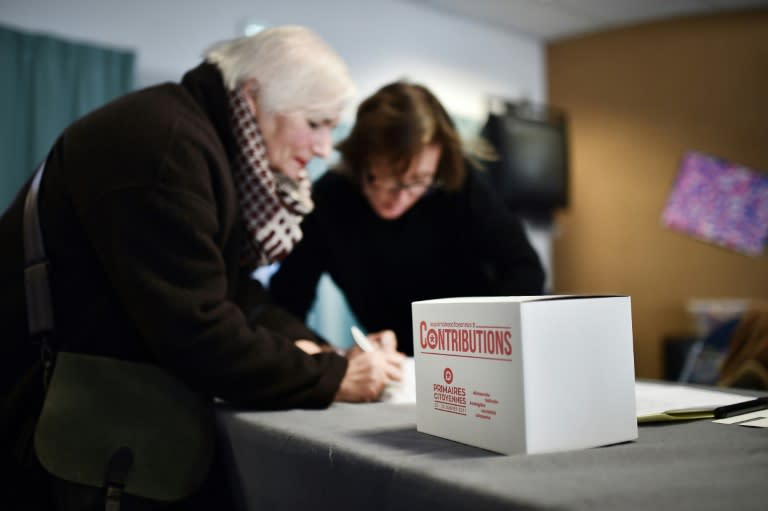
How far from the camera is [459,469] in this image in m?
0.59

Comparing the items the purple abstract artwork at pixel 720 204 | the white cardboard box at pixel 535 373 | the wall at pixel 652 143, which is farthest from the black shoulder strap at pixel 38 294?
the purple abstract artwork at pixel 720 204

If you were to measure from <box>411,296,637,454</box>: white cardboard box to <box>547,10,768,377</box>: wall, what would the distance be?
4.19 metres

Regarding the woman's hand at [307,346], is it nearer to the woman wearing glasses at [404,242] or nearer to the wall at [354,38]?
the woman wearing glasses at [404,242]

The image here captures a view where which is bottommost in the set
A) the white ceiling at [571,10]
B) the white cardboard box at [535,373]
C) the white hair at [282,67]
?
the white cardboard box at [535,373]

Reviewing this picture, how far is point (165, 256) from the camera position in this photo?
0.88m

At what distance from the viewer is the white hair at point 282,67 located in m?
1.16

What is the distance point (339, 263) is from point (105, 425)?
930mm

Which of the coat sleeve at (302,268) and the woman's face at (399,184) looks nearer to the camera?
the woman's face at (399,184)

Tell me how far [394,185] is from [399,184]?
0.01 meters

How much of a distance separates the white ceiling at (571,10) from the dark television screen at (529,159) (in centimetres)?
60

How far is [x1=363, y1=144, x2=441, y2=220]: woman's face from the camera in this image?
5.28 ft

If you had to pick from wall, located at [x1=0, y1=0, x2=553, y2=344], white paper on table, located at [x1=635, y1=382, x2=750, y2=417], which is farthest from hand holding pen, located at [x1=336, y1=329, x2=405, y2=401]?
wall, located at [x1=0, y1=0, x2=553, y2=344]

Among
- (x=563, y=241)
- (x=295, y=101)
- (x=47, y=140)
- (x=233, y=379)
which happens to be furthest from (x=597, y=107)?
(x=233, y=379)

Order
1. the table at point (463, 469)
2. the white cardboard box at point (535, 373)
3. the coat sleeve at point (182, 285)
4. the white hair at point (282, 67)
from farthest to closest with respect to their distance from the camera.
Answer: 1. the white hair at point (282, 67)
2. the coat sleeve at point (182, 285)
3. the white cardboard box at point (535, 373)
4. the table at point (463, 469)
